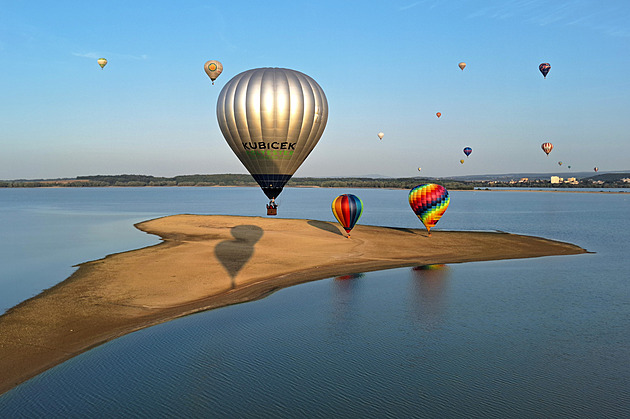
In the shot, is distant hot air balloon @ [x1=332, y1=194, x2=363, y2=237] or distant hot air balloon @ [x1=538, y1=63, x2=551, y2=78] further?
distant hot air balloon @ [x1=538, y1=63, x2=551, y2=78]

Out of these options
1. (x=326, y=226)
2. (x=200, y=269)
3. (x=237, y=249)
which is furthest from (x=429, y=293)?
(x=326, y=226)

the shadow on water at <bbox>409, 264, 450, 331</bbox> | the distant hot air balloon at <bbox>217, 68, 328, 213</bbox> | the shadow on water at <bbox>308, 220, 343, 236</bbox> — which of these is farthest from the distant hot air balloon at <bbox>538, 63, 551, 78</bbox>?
the shadow on water at <bbox>409, 264, 450, 331</bbox>

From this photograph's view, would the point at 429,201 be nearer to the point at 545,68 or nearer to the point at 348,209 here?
the point at 348,209

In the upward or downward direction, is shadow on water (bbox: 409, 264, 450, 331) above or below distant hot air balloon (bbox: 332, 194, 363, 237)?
below

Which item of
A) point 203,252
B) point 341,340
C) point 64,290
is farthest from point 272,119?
point 341,340

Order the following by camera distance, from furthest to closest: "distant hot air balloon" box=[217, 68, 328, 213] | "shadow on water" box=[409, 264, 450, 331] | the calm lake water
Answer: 1. "distant hot air balloon" box=[217, 68, 328, 213]
2. "shadow on water" box=[409, 264, 450, 331]
3. the calm lake water

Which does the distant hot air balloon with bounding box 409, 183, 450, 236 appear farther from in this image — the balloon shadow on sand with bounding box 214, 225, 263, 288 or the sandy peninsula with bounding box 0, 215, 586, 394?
the balloon shadow on sand with bounding box 214, 225, 263, 288

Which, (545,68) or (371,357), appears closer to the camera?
(371,357)

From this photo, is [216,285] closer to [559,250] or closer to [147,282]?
[147,282]
